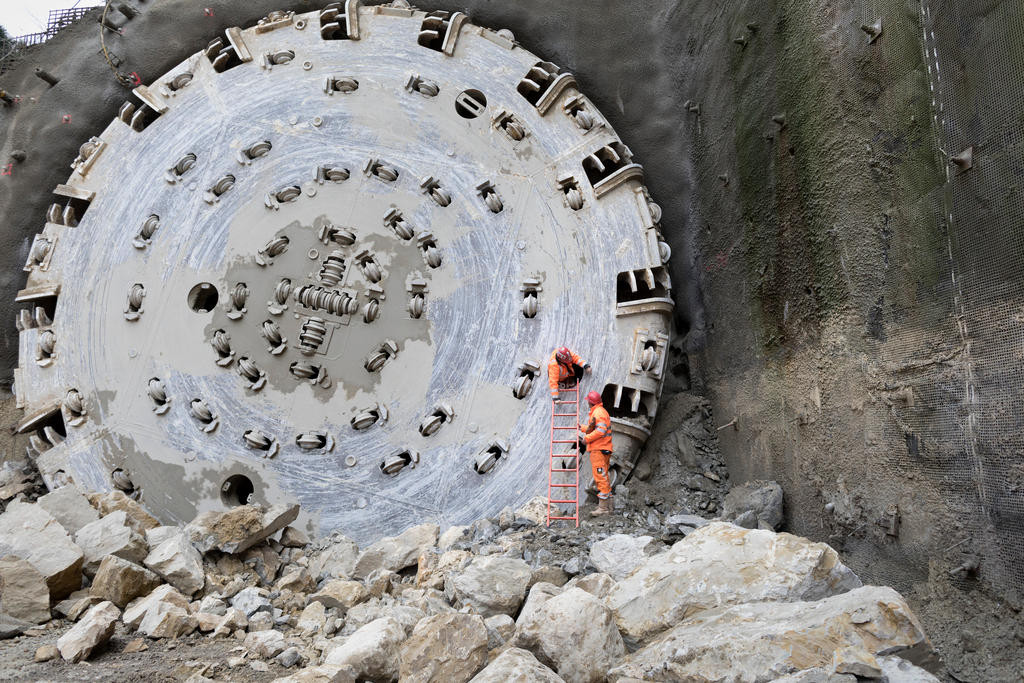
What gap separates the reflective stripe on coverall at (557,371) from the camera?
8.48 meters

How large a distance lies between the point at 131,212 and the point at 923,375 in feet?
28.4

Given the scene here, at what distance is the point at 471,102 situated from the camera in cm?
938

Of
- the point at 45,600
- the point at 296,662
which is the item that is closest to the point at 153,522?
the point at 45,600

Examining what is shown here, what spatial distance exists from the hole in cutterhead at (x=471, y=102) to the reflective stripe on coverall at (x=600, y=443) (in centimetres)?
385

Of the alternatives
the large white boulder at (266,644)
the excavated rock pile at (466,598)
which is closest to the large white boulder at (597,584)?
the excavated rock pile at (466,598)

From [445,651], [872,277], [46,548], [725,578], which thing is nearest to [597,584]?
[725,578]

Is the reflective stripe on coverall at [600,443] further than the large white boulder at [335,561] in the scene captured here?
Yes

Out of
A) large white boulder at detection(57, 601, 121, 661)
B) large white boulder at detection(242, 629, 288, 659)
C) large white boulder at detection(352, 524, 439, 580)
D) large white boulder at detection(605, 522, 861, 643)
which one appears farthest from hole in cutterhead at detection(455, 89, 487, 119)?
large white boulder at detection(57, 601, 121, 661)

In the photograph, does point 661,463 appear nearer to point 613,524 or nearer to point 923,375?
point 613,524

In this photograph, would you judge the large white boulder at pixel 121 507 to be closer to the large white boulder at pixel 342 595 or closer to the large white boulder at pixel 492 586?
the large white boulder at pixel 342 595

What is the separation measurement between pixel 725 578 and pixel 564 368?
3834 mm

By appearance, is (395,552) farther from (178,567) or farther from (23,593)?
(23,593)

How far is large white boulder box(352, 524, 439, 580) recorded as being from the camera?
24.6ft

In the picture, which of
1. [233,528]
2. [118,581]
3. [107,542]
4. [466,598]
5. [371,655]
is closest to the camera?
[371,655]
